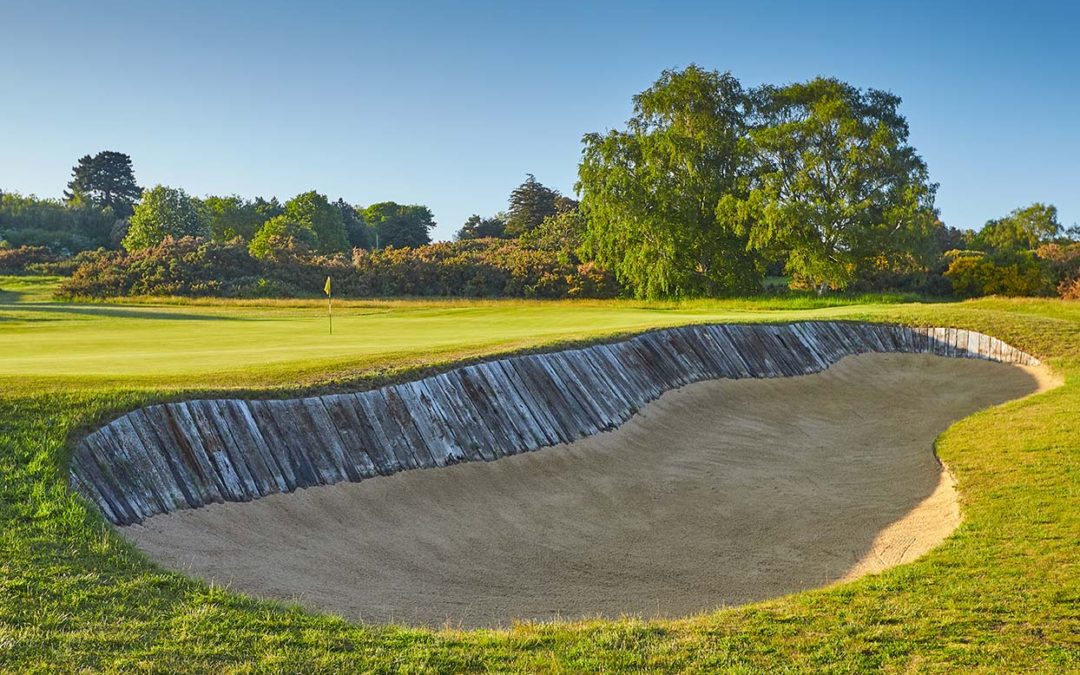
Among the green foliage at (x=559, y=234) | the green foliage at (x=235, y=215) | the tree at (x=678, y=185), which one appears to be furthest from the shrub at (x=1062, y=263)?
the green foliage at (x=235, y=215)

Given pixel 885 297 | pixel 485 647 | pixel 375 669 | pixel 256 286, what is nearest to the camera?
pixel 375 669

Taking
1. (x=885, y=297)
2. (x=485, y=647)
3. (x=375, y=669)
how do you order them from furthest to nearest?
(x=885, y=297) < (x=485, y=647) < (x=375, y=669)

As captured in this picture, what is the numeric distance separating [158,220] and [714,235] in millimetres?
44126

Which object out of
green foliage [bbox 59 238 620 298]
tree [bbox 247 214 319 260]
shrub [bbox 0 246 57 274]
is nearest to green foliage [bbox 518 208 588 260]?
green foliage [bbox 59 238 620 298]

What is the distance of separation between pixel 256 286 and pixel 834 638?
49.6 m

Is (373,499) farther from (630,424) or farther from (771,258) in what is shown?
(771,258)

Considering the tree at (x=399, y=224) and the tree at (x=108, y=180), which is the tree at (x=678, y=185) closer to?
the tree at (x=399, y=224)

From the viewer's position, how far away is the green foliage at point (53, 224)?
7394 centimetres

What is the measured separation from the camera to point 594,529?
11227 millimetres

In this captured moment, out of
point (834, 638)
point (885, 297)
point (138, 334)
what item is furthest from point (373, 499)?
point (885, 297)

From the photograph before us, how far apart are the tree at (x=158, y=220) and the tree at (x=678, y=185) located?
3581 cm

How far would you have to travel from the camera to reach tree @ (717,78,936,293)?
4228 centimetres

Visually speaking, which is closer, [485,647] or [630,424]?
[485,647]

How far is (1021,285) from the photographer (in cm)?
4800
